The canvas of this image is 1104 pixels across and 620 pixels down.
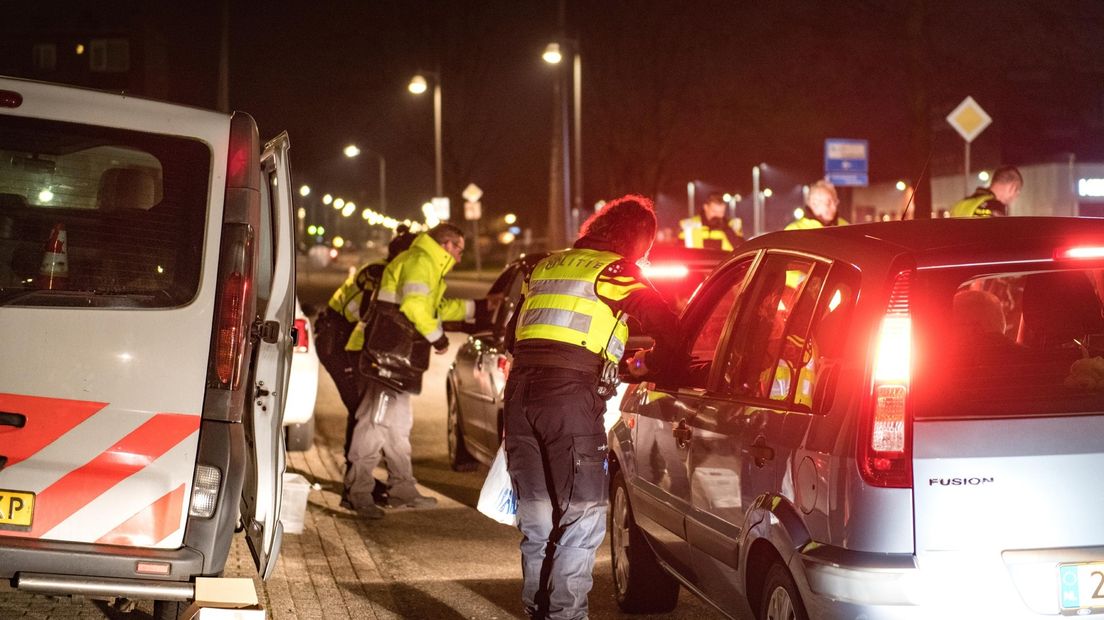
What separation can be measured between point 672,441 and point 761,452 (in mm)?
1039

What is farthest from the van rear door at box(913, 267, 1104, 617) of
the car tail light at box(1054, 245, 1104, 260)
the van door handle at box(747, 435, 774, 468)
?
the van door handle at box(747, 435, 774, 468)

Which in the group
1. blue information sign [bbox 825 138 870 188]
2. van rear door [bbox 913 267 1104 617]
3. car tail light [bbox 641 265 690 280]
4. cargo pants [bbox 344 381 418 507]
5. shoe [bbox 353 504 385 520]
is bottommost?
shoe [bbox 353 504 385 520]

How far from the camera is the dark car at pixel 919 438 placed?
3822 mm

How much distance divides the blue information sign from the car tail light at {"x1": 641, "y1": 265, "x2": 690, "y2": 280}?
56.2ft

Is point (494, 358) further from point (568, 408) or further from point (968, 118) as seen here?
point (968, 118)

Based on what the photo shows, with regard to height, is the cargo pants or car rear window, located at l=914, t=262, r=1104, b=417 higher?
car rear window, located at l=914, t=262, r=1104, b=417

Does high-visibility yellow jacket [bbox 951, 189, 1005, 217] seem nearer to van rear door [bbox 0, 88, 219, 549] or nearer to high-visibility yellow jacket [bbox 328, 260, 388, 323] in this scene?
high-visibility yellow jacket [bbox 328, 260, 388, 323]

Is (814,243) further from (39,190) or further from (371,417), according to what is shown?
A: (371,417)

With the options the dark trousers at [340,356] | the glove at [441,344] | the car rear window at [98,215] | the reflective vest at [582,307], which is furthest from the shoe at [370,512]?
the car rear window at [98,215]

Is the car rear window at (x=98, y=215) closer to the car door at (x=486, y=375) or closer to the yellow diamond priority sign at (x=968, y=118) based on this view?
the car door at (x=486, y=375)

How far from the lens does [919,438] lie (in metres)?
3.84

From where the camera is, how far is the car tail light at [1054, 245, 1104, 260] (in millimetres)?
4156

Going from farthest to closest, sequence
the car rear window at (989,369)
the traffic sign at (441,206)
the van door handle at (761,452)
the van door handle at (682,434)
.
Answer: the traffic sign at (441,206) < the van door handle at (682,434) < the van door handle at (761,452) < the car rear window at (989,369)

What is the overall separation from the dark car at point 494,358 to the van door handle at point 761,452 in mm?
3905
